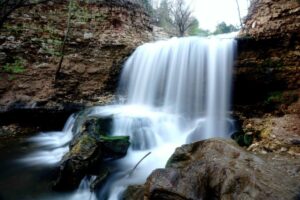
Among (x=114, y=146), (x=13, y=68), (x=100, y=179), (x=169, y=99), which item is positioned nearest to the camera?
(x=100, y=179)

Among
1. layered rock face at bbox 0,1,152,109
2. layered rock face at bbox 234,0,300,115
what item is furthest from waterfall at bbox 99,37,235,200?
layered rock face at bbox 0,1,152,109

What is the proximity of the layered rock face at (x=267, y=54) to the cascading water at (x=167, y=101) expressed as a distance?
48 centimetres

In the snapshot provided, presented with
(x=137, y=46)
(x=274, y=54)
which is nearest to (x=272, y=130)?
(x=274, y=54)

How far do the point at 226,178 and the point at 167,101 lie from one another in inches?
248

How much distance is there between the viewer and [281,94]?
7512 mm

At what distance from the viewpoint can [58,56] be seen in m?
10.7

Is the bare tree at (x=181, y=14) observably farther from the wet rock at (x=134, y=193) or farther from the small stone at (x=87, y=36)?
the wet rock at (x=134, y=193)

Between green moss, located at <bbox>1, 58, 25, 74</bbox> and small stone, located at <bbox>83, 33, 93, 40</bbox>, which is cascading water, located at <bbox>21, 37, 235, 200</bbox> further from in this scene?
green moss, located at <bbox>1, 58, 25, 74</bbox>

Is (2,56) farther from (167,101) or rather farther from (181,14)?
(181,14)

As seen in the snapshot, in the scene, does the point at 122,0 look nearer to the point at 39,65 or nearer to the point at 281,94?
the point at 39,65

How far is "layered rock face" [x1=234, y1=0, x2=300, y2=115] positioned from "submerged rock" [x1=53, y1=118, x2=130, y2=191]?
4237mm

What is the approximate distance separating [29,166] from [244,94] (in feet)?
21.7

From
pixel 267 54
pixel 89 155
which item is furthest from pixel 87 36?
pixel 267 54

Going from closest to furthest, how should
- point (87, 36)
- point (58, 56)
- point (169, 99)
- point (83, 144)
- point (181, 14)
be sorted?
point (83, 144) < point (169, 99) < point (58, 56) < point (87, 36) < point (181, 14)
